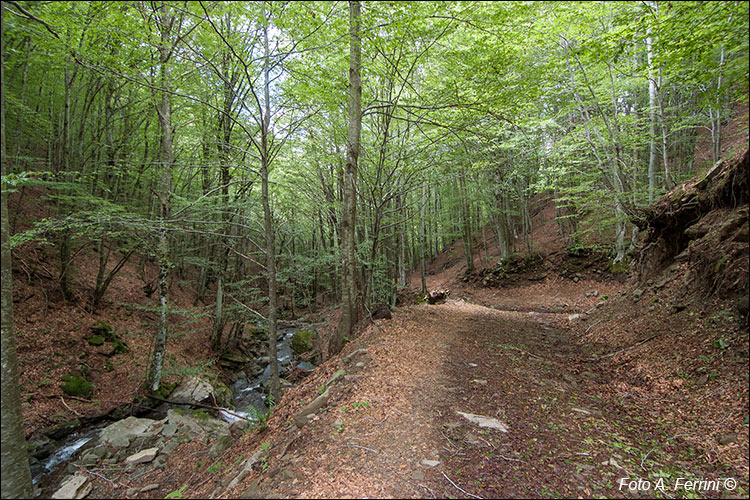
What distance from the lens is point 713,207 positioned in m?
5.71

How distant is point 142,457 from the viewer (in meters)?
4.69

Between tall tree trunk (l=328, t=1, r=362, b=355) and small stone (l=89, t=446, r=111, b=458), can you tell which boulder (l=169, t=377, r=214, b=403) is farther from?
tall tree trunk (l=328, t=1, r=362, b=355)

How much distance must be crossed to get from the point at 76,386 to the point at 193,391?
8.24 feet

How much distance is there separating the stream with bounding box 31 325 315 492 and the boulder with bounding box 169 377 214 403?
0.52 metres

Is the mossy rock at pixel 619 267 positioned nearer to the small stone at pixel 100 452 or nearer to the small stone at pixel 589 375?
the small stone at pixel 589 375

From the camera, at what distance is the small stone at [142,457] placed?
4602mm

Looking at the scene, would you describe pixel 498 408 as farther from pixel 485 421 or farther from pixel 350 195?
pixel 350 195

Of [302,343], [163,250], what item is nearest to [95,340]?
[163,250]

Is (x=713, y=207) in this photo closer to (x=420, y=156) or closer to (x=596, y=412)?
(x=596, y=412)

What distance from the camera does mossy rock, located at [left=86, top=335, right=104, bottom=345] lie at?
8688 mm

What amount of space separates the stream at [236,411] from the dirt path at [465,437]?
1899mm

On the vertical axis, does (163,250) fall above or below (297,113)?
below

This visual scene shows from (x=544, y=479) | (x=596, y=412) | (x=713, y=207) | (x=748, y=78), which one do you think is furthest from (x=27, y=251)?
(x=713, y=207)

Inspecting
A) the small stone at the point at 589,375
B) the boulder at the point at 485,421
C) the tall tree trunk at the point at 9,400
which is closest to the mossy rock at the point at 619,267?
the small stone at the point at 589,375
